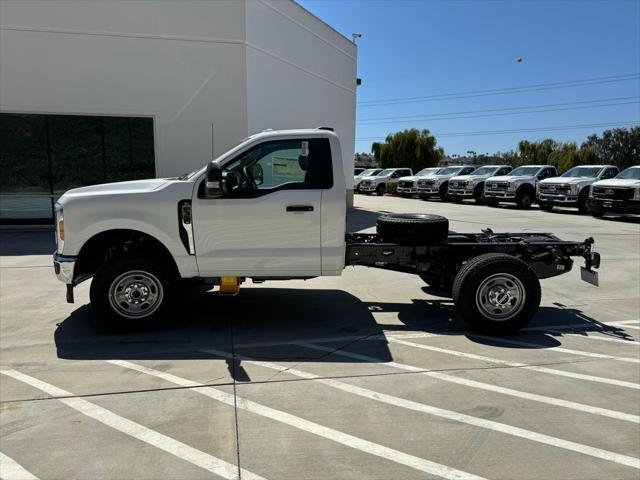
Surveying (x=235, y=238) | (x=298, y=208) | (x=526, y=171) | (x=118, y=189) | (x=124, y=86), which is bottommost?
(x=235, y=238)

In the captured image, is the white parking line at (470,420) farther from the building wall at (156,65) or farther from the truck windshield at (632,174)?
the truck windshield at (632,174)

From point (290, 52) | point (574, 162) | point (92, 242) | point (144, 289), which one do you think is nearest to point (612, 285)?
point (144, 289)

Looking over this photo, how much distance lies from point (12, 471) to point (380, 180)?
106ft

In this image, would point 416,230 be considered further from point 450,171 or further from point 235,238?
point 450,171

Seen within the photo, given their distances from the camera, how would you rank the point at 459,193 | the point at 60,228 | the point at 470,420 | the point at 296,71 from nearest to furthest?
the point at 470,420, the point at 60,228, the point at 296,71, the point at 459,193

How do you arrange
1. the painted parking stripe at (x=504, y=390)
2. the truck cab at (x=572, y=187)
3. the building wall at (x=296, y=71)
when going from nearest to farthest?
the painted parking stripe at (x=504, y=390) < the building wall at (x=296, y=71) < the truck cab at (x=572, y=187)

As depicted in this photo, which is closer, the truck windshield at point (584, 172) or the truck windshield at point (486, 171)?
the truck windshield at point (584, 172)

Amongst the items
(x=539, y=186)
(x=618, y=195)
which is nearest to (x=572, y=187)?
(x=539, y=186)

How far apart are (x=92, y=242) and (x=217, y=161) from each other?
1681 mm

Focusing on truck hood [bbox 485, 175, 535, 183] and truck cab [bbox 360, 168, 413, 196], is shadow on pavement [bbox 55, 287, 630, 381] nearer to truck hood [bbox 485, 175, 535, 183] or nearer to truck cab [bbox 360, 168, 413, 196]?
truck hood [bbox 485, 175, 535, 183]

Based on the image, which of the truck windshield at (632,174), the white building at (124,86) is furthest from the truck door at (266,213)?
the truck windshield at (632,174)

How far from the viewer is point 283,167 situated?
5.53 metres

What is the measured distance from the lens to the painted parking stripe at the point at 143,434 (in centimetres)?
296

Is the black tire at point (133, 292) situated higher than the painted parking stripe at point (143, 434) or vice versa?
the black tire at point (133, 292)
